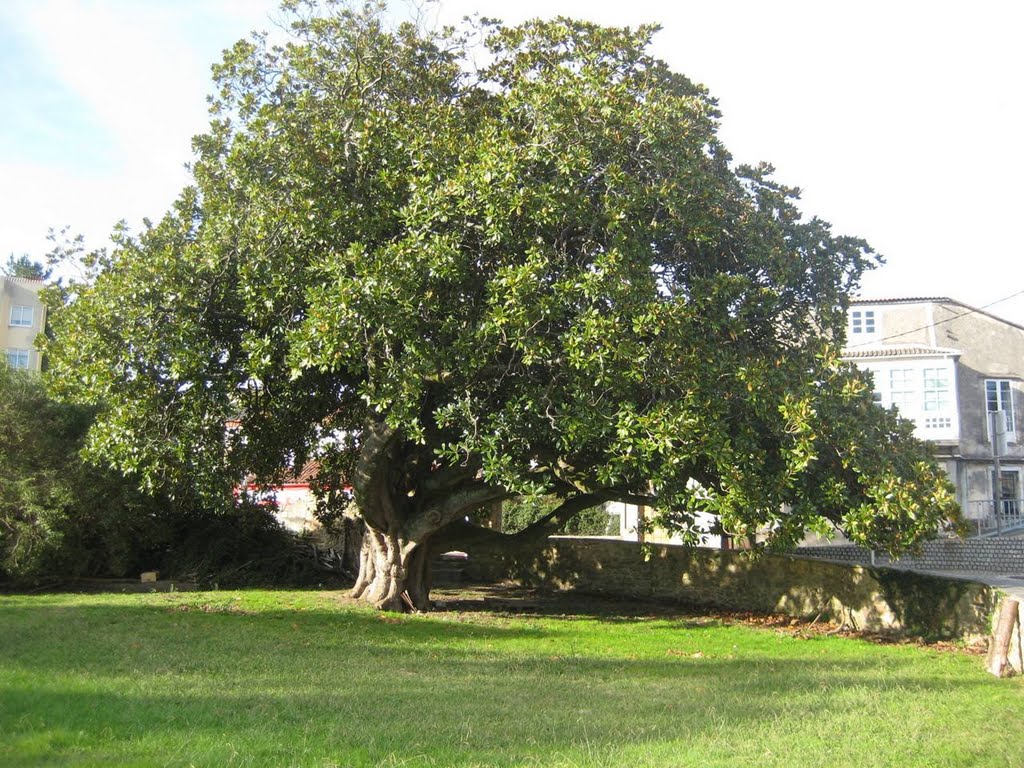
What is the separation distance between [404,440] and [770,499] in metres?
6.76

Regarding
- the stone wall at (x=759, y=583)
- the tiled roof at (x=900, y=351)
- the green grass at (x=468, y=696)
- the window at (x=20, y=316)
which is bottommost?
the green grass at (x=468, y=696)

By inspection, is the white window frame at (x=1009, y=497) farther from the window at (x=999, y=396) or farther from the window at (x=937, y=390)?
the window at (x=937, y=390)

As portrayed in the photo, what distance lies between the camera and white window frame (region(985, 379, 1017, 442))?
30.6 meters

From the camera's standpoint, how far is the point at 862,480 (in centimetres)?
1219

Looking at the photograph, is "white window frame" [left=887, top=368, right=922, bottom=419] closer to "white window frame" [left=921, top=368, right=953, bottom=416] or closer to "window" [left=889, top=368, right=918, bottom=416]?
"window" [left=889, top=368, right=918, bottom=416]

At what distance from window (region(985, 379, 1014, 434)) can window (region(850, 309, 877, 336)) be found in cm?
429

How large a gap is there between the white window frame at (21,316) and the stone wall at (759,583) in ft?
98.4

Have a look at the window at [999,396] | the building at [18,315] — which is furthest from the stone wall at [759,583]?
the building at [18,315]

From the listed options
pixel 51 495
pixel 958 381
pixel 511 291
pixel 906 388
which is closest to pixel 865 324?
pixel 906 388

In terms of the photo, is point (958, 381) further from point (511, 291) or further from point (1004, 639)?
point (511, 291)

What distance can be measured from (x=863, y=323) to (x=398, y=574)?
20928 millimetres

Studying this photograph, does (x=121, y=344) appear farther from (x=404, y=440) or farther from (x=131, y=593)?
(x=131, y=593)

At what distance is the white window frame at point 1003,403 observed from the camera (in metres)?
30.6

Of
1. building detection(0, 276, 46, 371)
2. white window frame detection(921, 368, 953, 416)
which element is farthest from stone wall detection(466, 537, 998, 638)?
building detection(0, 276, 46, 371)
